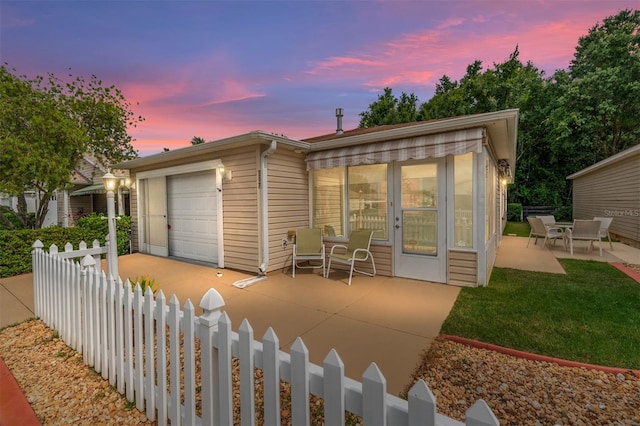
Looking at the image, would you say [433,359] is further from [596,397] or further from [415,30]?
[415,30]

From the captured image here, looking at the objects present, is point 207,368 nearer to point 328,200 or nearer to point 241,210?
point 241,210

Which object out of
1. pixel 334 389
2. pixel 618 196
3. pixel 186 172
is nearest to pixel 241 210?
pixel 186 172

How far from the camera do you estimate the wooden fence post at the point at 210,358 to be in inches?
57.3

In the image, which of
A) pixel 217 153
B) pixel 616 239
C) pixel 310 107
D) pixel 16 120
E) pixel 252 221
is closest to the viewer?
pixel 252 221

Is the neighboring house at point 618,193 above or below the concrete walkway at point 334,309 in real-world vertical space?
above

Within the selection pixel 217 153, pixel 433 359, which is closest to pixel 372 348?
pixel 433 359

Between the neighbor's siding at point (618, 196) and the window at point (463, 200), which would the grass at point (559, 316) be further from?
the neighbor's siding at point (618, 196)

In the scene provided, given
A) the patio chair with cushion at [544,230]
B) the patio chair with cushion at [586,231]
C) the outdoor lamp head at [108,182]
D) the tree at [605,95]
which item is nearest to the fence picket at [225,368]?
the outdoor lamp head at [108,182]

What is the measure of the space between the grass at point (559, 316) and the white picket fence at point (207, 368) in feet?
8.36

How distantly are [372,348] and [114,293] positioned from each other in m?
2.25

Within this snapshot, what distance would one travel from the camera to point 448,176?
4961mm

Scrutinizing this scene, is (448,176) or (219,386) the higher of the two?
(448,176)

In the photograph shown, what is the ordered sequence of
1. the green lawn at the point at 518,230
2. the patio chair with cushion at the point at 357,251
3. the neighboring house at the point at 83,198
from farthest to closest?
the neighboring house at the point at 83,198
the green lawn at the point at 518,230
the patio chair with cushion at the point at 357,251

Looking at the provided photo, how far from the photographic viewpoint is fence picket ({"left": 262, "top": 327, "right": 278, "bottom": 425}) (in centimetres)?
121
